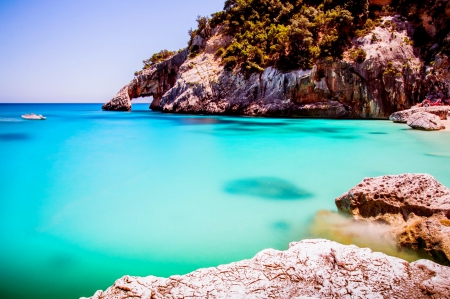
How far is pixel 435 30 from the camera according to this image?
70.2 ft

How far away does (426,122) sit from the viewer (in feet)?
48.3

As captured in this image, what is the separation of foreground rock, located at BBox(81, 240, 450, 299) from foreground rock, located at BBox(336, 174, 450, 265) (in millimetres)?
939

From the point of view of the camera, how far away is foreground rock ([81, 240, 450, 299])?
2.24 meters

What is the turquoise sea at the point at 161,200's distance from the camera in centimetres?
369

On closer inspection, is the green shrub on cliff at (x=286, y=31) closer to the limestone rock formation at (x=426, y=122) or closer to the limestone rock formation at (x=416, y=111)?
the limestone rock formation at (x=416, y=111)

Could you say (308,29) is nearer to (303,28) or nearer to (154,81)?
(303,28)

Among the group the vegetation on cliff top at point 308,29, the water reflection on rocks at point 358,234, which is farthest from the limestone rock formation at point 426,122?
the water reflection on rocks at point 358,234

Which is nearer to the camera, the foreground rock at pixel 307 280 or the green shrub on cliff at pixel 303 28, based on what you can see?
the foreground rock at pixel 307 280

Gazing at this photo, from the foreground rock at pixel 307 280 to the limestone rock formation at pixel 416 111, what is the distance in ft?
60.0

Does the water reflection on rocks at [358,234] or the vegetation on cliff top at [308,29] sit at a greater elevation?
the vegetation on cliff top at [308,29]

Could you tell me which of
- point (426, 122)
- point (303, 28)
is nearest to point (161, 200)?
point (426, 122)

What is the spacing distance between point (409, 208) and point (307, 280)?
2.42 m

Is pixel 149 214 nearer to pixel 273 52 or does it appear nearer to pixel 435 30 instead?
pixel 273 52

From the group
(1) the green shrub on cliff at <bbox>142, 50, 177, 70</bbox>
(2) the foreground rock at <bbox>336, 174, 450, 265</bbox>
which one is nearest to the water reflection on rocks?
(2) the foreground rock at <bbox>336, 174, 450, 265</bbox>
